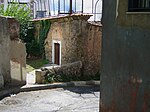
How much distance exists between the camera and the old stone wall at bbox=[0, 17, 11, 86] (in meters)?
A: 12.5

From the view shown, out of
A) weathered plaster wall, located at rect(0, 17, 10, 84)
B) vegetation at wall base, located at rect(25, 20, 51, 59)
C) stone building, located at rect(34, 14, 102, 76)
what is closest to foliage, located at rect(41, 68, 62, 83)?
weathered plaster wall, located at rect(0, 17, 10, 84)

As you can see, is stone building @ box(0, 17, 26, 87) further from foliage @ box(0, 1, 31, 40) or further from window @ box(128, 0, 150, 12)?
foliage @ box(0, 1, 31, 40)

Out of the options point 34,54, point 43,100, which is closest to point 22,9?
point 34,54

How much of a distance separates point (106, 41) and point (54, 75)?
22.2ft

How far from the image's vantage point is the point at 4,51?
12648 mm

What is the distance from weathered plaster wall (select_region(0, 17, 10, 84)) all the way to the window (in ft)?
22.8

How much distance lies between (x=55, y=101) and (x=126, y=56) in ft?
16.0

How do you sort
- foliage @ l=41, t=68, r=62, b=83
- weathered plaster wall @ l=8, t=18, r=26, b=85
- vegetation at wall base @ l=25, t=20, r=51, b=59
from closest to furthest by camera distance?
weathered plaster wall @ l=8, t=18, r=26, b=85
foliage @ l=41, t=68, r=62, b=83
vegetation at wall base @ l=25, t=20, r=51, b=59

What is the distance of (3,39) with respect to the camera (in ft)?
41.2

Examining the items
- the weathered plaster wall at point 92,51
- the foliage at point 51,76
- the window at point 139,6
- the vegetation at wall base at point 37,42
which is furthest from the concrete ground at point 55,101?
the vegetation at wall base at point 37,42

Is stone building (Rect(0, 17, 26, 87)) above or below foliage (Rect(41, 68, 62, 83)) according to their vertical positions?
above

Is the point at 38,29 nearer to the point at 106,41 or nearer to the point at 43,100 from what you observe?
the point at 43,100

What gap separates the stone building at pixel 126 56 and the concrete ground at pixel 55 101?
2490mm

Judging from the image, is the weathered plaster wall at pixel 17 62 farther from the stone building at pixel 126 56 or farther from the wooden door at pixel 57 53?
the stone building at pixel 126 56
